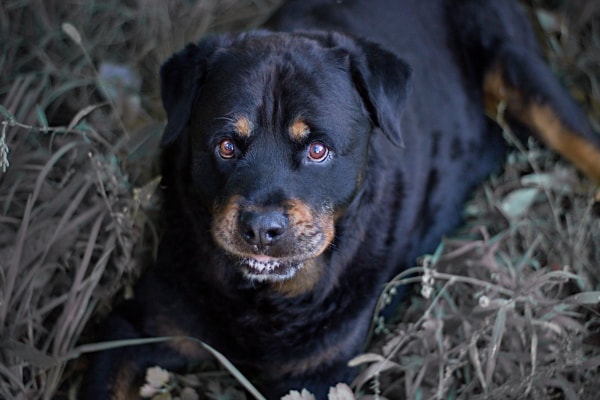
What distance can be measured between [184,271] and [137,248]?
0.52 metres

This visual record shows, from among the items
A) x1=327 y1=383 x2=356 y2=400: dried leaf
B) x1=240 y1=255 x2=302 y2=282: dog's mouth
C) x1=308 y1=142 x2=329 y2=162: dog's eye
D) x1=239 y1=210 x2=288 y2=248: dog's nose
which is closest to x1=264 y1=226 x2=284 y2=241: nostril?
x1=239 y1=210 x2=288 y2=248: dog's nose

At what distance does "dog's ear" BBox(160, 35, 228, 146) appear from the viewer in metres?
2.38

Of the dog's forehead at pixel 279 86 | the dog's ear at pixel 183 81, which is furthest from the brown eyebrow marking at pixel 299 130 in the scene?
the dog's ear at pixel 183 81

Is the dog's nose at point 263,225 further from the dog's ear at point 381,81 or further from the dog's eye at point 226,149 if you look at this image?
the dog's ear at point 381,81

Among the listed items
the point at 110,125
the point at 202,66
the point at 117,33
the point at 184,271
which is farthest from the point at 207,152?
the point at 117,33

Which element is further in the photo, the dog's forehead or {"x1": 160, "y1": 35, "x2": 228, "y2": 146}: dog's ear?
{"x1": 160, "y1": 35, "x2": 228, "y2": 146}: dog's ear

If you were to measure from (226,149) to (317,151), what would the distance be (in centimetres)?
29

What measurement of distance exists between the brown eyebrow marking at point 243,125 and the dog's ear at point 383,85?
16.6 inches

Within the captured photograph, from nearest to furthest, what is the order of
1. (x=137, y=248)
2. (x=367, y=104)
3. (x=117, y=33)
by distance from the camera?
(x=367, y=104) → (x=137, y=248) → (x=117, y=33)

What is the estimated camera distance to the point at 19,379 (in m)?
2.38

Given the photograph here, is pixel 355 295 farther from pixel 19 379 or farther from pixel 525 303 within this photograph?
pixel 19 379

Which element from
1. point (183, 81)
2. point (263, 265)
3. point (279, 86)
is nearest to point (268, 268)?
point (263, 265)

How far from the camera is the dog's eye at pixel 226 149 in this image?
228cm

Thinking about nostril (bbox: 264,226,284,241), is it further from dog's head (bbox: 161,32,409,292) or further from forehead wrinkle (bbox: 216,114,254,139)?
forehead wrinkle (bbox: 216,114,254,139)
